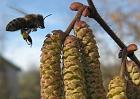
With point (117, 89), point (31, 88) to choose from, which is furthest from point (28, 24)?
point (31, 88)

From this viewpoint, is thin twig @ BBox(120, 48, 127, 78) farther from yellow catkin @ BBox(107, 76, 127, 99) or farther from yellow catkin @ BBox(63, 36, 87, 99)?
yellow catkin @ BBox(63, 36, 87, 99)

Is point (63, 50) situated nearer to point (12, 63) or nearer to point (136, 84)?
point (136, 84)

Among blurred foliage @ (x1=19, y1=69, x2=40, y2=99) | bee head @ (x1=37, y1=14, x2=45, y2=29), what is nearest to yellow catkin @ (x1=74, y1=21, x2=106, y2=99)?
bee head @ (x1=37, y1=14, x2=45, y2=29)

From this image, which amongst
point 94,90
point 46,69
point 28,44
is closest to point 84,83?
point 94,90

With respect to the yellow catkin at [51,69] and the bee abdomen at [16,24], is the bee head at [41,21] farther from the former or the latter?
the yellow catkin at [51,69]

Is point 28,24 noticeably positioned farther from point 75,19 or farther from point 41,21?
point 75,19

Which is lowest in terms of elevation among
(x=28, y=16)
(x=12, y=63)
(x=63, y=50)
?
(x=63, y=50)
